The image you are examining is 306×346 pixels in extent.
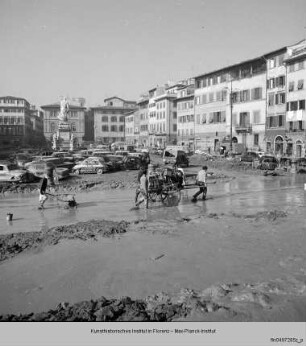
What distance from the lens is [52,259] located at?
8.37 m

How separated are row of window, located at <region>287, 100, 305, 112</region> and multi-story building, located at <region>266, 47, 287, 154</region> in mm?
1501

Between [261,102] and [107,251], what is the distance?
4465 centimetres

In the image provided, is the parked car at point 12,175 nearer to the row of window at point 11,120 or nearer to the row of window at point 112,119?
the row of window at point 11,120

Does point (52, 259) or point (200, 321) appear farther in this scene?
point (52, 259)

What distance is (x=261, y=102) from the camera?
49.5m

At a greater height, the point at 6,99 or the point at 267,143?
the point at 6,99

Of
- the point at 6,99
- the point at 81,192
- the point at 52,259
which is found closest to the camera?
the point at 52,259

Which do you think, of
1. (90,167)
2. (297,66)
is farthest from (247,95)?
(90,167)

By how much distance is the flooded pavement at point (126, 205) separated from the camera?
42.0 ft

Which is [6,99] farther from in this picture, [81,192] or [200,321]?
[200,321]

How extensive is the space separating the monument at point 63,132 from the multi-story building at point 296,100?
27.7 metres

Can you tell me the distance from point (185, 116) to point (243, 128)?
19.2 meters
